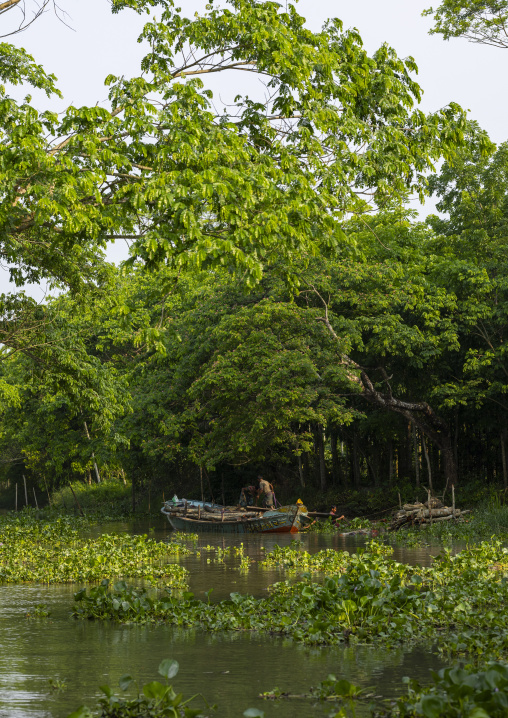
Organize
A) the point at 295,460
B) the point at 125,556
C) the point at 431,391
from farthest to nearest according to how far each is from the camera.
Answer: the point at 295,460 → the point at 431,391 → the point at 125,556

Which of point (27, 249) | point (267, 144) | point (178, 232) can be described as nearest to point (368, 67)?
point (267, 144)

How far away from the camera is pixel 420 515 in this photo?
24.6m

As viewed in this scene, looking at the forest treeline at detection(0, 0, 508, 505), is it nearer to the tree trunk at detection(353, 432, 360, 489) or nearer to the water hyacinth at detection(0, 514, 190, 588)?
the tree trunk at detection(353, 432, 360, 489)

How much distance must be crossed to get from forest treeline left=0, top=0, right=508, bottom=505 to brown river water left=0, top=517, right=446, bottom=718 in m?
4.27

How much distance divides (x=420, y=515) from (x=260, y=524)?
17.9 ft

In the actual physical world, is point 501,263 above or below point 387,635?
above

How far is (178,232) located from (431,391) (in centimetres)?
2033

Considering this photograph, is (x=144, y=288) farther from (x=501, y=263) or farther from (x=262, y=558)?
(x=262, y=558)

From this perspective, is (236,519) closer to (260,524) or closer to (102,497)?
(260,524)

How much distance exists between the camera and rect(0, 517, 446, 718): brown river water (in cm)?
560

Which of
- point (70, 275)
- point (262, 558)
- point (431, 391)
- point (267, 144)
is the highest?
point (267, 144)

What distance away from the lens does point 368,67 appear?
42.1 ft

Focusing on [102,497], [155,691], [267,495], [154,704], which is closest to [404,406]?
[267,495]

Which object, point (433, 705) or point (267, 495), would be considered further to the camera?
point (267, 495)
